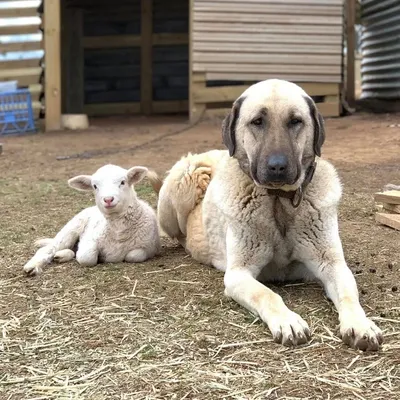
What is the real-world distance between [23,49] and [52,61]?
999 millimetres

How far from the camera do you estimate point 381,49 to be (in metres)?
15.7

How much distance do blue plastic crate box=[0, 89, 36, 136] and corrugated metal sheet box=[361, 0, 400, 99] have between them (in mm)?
7942

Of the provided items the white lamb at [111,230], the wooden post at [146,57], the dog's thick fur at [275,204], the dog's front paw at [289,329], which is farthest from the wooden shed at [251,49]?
the dog's front paw at [289,329]

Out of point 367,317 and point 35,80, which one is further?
point 35,80

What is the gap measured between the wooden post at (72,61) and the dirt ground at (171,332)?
1382 cm

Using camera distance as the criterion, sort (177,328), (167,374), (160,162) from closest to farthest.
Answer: (167,374), (177,328), (160,162)

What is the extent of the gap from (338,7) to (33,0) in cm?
646

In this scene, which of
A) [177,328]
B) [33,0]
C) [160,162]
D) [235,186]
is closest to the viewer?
[177,328]

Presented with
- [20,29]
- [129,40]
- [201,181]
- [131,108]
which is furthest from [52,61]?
[201,181]

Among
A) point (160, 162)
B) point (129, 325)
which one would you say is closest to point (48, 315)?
point (129, 325)

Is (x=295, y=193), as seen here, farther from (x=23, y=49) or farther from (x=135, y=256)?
(x=23, y=49)

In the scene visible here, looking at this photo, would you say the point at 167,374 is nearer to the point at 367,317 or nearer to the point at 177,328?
the point at 177,328

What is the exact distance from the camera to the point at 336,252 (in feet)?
12.0

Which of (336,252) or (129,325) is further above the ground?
(336,252)
